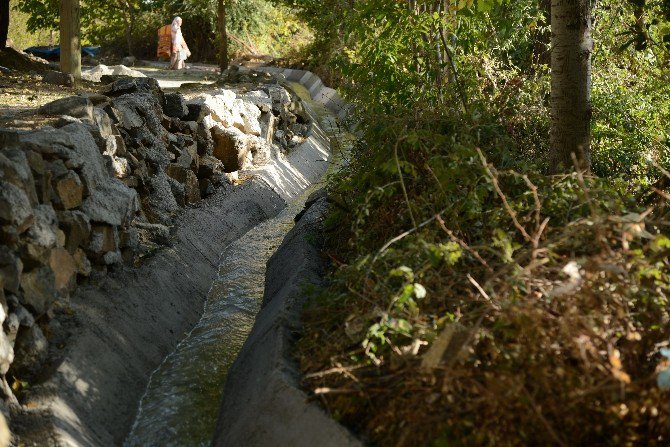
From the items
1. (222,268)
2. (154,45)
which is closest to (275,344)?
(222,268)

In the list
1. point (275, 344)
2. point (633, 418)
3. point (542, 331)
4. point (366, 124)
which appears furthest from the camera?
point (366, 124)

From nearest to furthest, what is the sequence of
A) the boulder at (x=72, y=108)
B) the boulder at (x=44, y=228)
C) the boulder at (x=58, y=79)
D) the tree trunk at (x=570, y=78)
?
1. the boulder at (x=44, y=228)
2. the tree trunk at (x=570, y=78)
3. the boulder at (x=72, y=108)
4. the boulder at (x=58, y=79)

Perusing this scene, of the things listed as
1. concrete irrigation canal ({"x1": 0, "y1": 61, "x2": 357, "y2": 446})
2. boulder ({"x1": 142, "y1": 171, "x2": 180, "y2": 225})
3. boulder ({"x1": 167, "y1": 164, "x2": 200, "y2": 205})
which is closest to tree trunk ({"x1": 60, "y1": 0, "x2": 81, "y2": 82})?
concrete irrigation canal ({"x1": 0, "y1": 61, "x2": 357, "y2": 446})

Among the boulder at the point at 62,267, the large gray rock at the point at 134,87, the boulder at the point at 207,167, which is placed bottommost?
the boulder at the point at 207,167

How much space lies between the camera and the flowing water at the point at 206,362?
654cm

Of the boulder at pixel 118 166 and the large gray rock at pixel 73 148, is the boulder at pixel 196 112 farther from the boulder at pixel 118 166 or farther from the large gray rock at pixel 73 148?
the large gray rock at pixel 73 148

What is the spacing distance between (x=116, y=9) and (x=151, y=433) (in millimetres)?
32262

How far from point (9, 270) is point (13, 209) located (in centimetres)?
41

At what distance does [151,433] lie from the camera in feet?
21.3

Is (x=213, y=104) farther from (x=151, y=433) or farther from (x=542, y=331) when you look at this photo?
(x=542, y=331)

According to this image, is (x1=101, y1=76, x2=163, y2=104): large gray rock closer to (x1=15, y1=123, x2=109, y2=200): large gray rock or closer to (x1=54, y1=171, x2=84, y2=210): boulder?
(x1=15, y1=123, x2=109, y2=200): large gray rock

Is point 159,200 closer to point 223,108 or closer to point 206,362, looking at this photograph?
point 206,362

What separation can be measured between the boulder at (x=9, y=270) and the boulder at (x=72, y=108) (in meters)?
2.97

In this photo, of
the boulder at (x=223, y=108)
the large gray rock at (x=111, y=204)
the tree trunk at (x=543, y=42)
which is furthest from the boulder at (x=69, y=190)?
the tree trunk at (x=543, y=42)
